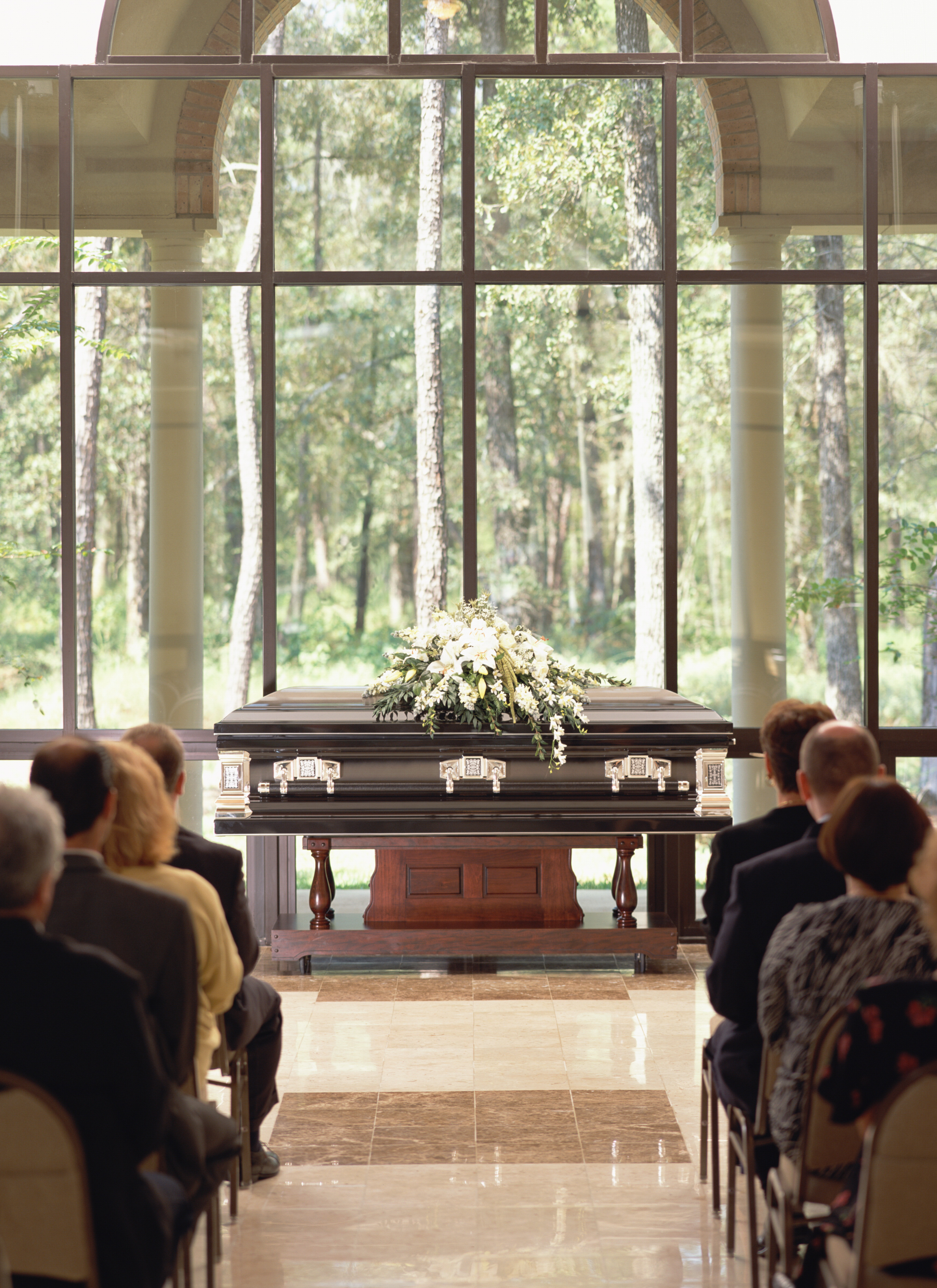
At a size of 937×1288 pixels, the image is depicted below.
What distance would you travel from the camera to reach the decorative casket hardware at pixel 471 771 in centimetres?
584

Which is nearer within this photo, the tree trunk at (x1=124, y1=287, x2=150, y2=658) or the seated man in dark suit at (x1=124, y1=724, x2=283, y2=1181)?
the seated man in dark suit at (x1=124, y1=724, x2=283, y2=1181)

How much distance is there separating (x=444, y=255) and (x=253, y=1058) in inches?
175

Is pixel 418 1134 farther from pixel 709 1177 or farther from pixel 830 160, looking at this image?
pixel 830 160

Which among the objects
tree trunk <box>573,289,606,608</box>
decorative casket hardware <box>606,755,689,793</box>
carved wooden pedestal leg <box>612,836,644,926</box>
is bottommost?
carved wooden pedestal leg <box>612,836,644,926</box>

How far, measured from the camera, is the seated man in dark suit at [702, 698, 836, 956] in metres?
3.43

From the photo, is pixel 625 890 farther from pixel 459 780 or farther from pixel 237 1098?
pixel 237 1098

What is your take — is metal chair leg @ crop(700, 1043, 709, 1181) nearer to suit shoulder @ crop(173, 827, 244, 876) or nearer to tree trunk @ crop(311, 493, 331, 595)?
suit shoulder @ crop(173, 827, 244, 876)

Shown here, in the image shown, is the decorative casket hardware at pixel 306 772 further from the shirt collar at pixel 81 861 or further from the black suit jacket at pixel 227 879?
the shirt collar at pixel 81 861

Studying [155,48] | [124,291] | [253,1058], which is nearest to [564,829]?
[253,1058]

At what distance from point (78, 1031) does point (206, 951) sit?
0.93 meters

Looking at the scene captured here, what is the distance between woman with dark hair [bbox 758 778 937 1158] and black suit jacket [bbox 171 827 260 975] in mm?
1334

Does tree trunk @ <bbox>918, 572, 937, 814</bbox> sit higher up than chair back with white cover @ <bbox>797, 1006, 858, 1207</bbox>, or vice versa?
tree trunk @ <bbox>918, 572, 937, 814</bbox>

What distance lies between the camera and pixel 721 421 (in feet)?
23.2

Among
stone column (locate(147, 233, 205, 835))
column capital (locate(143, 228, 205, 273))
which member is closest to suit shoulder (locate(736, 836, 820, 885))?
stone column (locate(147, 233, 205, 835))
